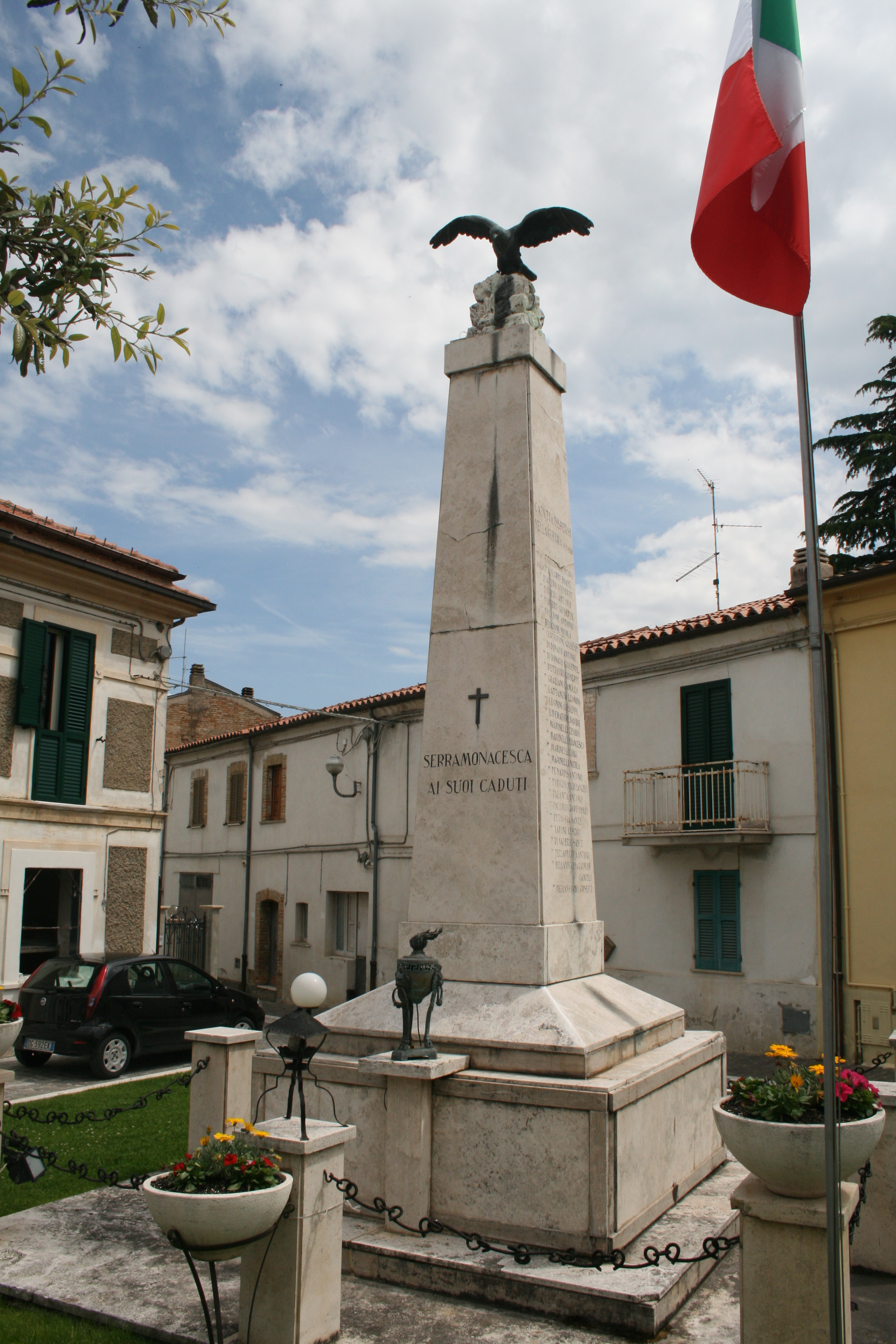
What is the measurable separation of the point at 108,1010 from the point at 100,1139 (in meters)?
4.04

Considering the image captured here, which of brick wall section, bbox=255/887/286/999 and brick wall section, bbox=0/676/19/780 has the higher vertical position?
brick wall section, bbox=0/676/19/780

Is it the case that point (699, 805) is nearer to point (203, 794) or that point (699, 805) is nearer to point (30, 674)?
point (30, 674)

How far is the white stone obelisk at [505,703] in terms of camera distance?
585cm

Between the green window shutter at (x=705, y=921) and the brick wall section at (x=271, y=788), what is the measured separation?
10.9 m

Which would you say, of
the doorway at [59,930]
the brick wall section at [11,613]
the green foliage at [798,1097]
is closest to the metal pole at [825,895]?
the green foliage at [798,1097]

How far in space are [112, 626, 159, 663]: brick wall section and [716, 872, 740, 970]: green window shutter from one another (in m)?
8.89

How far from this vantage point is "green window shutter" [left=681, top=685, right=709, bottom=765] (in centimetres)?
1490

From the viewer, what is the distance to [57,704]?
13773 millimetres

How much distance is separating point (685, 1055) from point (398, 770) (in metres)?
13.8

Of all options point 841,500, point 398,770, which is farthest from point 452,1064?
point 841,500

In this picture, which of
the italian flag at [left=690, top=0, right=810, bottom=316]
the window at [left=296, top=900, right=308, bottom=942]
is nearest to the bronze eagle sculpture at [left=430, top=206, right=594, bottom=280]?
the italian flag at [left=690, top=0, right=810, bottom=316]

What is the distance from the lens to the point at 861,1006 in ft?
40.7

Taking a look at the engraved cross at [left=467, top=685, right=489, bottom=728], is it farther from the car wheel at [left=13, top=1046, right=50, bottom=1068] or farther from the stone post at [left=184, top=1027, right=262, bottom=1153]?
the car wheel at [left=13, top=1046, right=50, bottom=1068]

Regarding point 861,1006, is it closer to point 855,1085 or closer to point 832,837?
point 832,837
